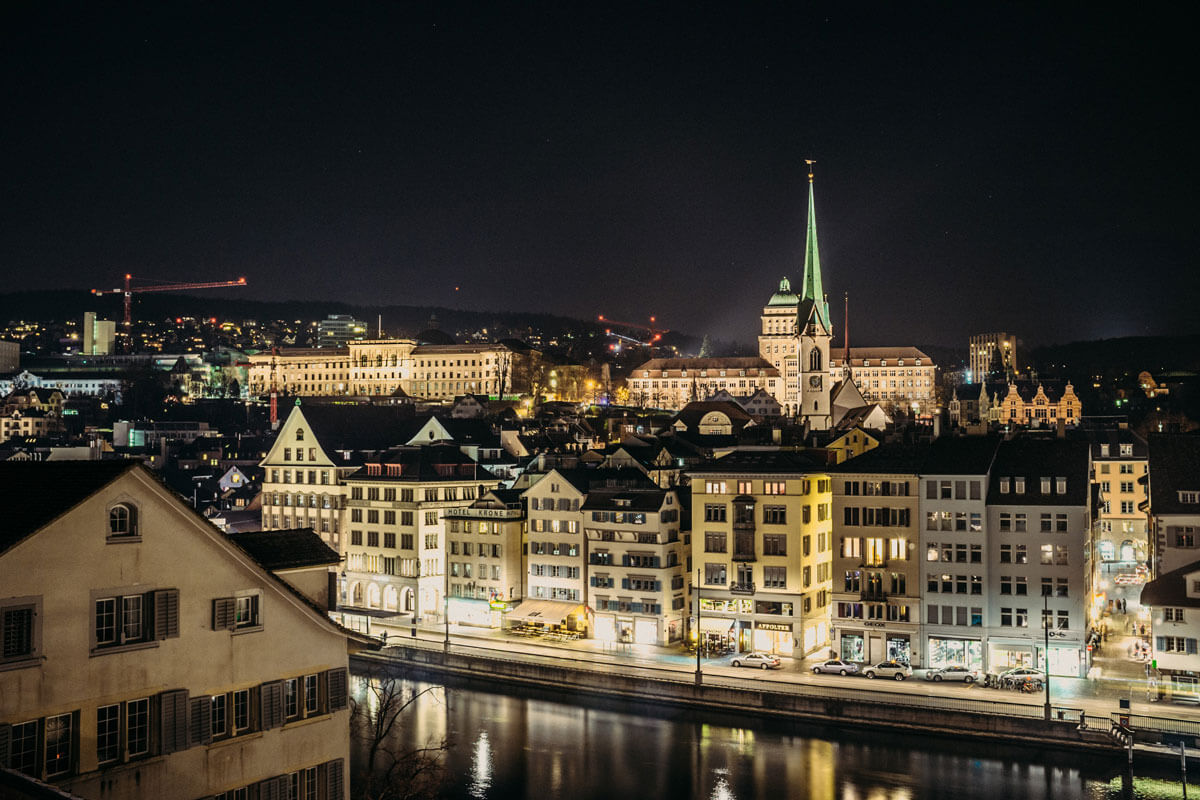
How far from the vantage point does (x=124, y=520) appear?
14.0 meters

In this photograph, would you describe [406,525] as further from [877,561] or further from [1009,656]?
[1009,656]

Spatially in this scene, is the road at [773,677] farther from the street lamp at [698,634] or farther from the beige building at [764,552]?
the beige building at [764,552]

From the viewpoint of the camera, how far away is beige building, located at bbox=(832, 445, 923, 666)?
53.1 metres

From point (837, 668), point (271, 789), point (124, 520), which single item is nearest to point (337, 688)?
point (271, 789)

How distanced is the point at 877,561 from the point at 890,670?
5419 millimetres

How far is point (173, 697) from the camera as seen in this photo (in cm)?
1453

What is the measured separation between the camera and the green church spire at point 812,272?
5335 inches

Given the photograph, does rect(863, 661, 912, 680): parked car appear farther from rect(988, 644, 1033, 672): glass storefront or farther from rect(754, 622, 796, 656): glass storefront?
rect(754, 622, 796, 656): glass storefront

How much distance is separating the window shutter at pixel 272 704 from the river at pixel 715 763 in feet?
79.8

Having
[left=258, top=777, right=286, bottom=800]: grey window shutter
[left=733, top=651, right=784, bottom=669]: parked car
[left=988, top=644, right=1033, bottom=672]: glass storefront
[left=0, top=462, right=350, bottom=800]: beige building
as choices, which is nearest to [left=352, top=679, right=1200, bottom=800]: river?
[left=733, top=651, right=784, bottom=669]: parked car

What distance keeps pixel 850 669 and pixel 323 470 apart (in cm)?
4070

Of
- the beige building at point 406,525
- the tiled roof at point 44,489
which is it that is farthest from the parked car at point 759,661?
the tiled roof at point 44,489

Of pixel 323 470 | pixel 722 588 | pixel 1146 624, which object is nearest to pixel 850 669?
pixel 722 588

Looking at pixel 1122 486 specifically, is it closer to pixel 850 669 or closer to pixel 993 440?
pixel 993 440
